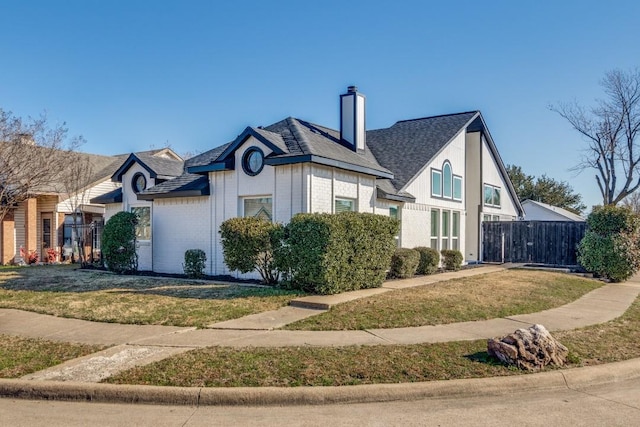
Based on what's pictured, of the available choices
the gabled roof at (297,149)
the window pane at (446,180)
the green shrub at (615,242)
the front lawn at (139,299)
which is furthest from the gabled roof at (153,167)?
the green shrub at (615,242)

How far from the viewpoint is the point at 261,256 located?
12.5m

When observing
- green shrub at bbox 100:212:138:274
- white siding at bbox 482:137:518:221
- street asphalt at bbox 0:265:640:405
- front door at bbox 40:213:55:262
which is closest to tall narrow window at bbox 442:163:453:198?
white siding at bbox 482:137:518:221

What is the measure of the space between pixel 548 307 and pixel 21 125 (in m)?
20.3

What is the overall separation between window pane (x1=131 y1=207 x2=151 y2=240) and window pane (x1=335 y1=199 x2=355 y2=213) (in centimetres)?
717

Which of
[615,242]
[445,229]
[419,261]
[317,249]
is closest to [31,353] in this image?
[317,249]

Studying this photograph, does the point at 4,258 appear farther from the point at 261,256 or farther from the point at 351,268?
the point at 351,268

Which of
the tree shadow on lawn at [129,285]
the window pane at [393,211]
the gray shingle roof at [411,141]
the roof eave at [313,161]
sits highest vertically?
the gray shingle roof at [411,141]

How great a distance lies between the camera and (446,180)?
21016mm

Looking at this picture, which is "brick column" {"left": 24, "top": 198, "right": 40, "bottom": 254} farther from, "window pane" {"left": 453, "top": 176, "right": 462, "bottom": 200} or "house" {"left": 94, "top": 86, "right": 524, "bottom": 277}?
"window pane" {"left": 453, "top": 176, "right": 462, "bottom": 200}

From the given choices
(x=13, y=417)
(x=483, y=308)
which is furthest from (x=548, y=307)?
(x=13, y=417)

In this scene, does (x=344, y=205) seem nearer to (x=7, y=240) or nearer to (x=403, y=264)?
(x=403, y=264)

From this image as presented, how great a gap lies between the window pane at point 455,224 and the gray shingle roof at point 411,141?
11.2 feet

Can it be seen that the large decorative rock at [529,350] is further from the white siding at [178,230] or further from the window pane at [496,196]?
the window pane at [496,196]

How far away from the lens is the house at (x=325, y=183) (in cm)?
1362
